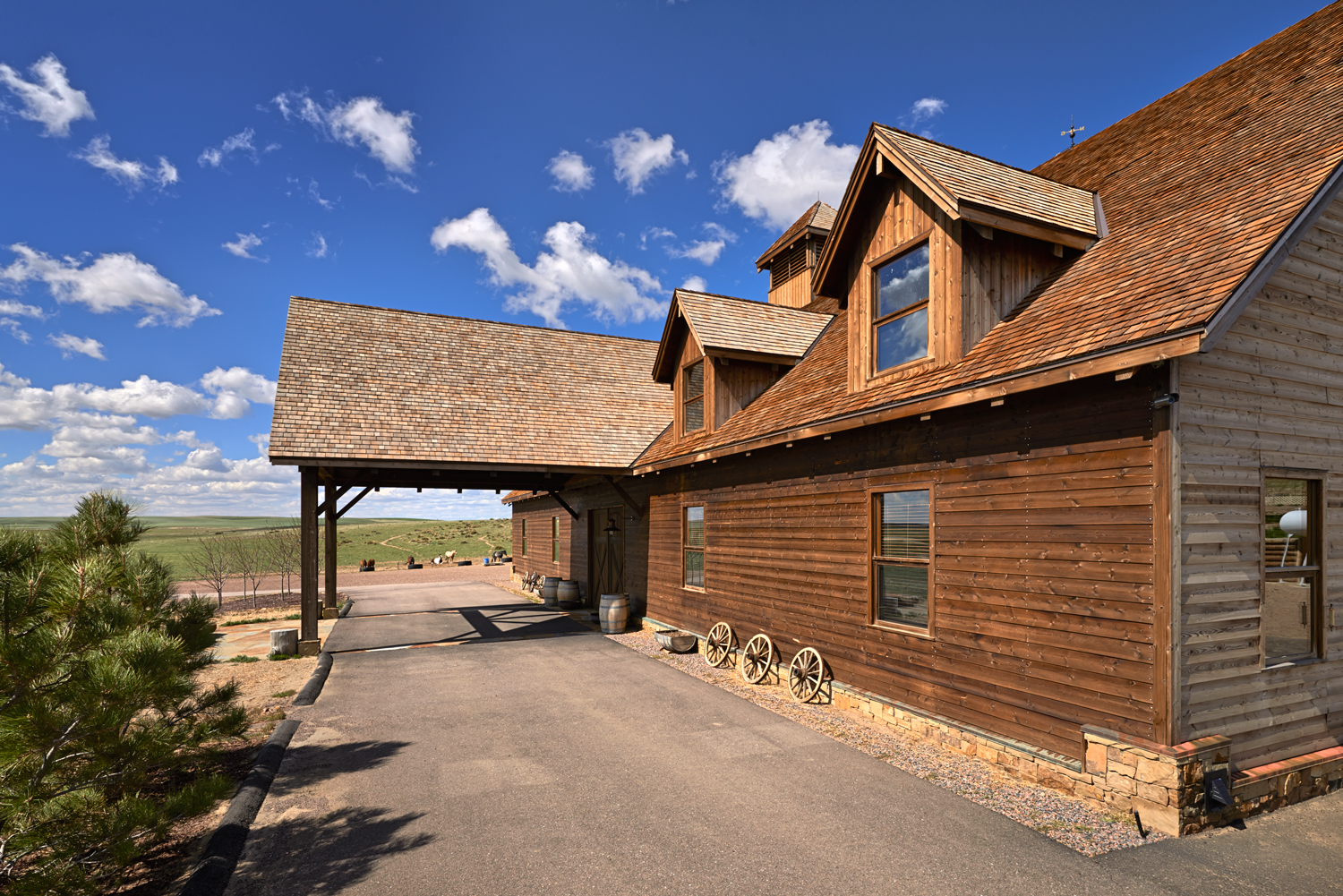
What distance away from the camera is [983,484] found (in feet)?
23.5

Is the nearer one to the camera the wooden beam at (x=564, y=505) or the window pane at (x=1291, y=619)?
the window pane at (x=1291, y=619)

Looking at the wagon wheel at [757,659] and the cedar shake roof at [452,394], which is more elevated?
the cedar shake roof at [452,394]

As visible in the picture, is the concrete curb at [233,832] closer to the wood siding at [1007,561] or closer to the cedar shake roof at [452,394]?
the wood siding at [1007,561]

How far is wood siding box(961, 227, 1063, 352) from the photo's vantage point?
8172 millimetres

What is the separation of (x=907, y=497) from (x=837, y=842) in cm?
421

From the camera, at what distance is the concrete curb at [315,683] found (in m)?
9.95

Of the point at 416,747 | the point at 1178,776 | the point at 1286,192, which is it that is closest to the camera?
the point at 1178,776

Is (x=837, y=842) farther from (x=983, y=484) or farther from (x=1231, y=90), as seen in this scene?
(x=1231, y=90)

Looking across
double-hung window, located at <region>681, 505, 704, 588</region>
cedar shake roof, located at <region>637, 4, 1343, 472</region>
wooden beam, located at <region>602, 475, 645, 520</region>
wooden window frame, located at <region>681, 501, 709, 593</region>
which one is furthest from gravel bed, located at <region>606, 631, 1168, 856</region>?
wooden beam, located at <region>602, 475, 645, 520</region>

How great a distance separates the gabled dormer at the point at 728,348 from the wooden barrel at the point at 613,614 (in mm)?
4349

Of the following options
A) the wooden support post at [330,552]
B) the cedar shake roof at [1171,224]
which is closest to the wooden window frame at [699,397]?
the cedar shake roof at [1171,224]

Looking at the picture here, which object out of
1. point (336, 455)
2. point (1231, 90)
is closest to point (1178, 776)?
point (1231, 90)

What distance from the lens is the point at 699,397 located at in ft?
47.8

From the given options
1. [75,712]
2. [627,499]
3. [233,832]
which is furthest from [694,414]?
[75,712]
